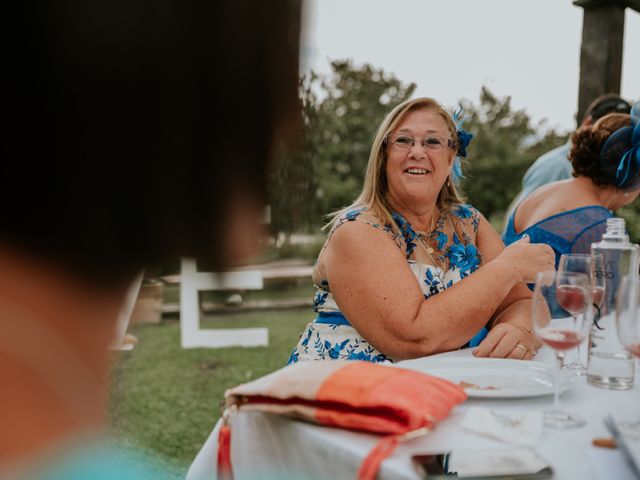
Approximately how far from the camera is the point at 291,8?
524 millimetres

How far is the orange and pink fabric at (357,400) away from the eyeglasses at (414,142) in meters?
1.31

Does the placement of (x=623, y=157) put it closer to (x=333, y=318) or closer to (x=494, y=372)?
(x=333, y=318)

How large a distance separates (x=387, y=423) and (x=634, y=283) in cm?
64

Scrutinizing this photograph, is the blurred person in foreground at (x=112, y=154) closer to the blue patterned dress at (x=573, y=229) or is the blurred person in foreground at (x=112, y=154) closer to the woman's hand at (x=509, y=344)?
the woman's hand at (x=509, y=344)

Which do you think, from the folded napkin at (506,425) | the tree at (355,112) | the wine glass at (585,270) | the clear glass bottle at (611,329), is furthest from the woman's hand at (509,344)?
the tree at (355,112)

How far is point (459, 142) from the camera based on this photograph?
8.82 ft

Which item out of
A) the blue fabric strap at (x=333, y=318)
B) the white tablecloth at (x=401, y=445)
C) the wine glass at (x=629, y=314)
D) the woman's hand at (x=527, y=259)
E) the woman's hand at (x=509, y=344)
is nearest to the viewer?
the white tablecloth at (x=401, y=445)

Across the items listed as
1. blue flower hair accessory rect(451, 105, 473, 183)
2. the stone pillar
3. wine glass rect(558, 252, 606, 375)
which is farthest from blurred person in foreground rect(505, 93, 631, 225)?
wine glass rect(558, 252, 606, 375)

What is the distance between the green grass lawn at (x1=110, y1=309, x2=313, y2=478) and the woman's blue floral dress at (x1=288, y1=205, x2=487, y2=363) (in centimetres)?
144

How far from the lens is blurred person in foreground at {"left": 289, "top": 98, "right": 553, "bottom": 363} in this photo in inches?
80.6

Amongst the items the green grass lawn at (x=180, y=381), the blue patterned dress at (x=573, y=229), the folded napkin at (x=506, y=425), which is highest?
the blue patterned dress at (x=573, y=229)

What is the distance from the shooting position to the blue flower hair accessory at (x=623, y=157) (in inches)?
124

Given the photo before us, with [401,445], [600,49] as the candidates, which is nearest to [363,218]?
[401,445]

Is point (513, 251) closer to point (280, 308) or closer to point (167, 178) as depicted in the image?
point (167, 178)
